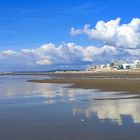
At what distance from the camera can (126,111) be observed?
22.4 metres

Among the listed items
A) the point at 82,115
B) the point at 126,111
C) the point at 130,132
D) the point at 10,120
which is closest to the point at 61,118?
the point at 82,115

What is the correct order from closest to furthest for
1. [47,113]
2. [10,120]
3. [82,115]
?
[10,120]
[82,115]
[47,113]

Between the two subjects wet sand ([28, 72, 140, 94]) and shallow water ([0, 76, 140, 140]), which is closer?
shallow water ([0, 76, 140, 140])

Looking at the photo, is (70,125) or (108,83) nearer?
(70,125)

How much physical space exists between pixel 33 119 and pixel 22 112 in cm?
346

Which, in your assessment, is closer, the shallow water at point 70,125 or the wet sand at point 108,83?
the shallow water at point 70,125

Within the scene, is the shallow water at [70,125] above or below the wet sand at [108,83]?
below

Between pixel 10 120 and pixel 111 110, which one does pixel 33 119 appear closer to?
pixel 10 120

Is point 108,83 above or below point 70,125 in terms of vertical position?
above

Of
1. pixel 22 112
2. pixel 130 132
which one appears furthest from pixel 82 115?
pixel 130 132

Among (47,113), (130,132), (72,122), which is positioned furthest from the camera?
(47,113)

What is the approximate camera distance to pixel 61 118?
2050cm

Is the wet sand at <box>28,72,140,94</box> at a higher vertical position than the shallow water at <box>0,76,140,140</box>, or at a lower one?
higher

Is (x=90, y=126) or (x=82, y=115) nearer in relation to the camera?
(x=90, y=126)
